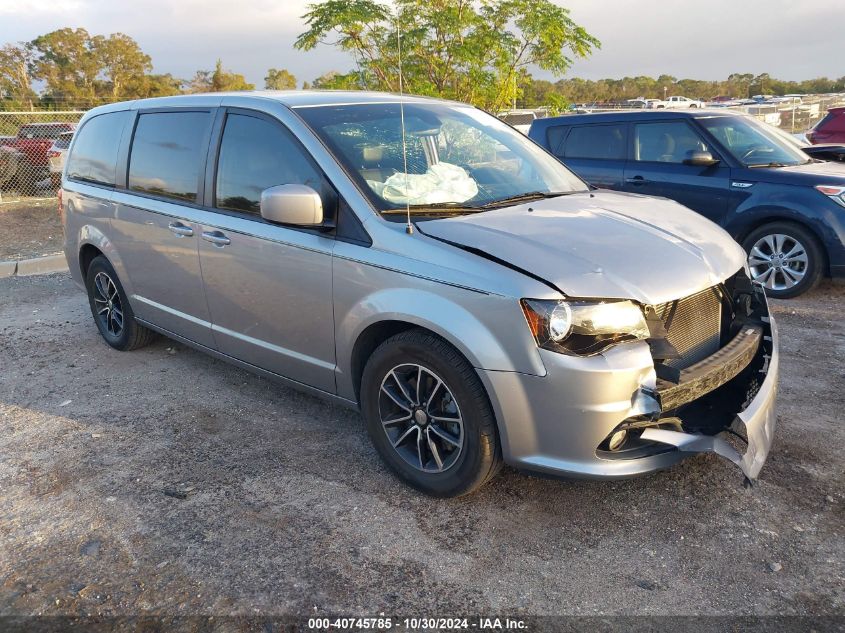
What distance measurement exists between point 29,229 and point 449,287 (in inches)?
403

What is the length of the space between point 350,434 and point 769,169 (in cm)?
530

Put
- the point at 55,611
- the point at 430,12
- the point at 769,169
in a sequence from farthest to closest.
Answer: the point at 430,12 → the point at 769,169 → the point at 55,611

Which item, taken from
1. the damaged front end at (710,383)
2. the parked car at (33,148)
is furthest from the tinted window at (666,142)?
the parked car at (33,148)

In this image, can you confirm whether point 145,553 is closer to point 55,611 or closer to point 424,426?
point 55,611

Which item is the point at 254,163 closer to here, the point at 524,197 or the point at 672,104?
the point at 524,197

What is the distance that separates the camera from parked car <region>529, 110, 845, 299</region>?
6.66 m

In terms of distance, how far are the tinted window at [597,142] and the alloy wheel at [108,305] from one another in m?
5.36

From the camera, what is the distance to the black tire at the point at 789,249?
6668mm

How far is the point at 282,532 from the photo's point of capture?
3145mm

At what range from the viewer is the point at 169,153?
4.54 metres

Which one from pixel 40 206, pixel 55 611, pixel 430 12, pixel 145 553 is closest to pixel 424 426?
pixel 145 553

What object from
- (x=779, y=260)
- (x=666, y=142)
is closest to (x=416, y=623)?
(x=779, y=260)

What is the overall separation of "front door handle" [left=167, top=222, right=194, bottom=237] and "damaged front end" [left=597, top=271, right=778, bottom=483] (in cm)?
274

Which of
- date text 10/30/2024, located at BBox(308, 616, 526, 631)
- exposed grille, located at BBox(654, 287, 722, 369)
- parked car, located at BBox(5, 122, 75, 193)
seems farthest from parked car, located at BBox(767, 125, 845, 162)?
parked car, located at BBox(5, 122, 75, 193)
